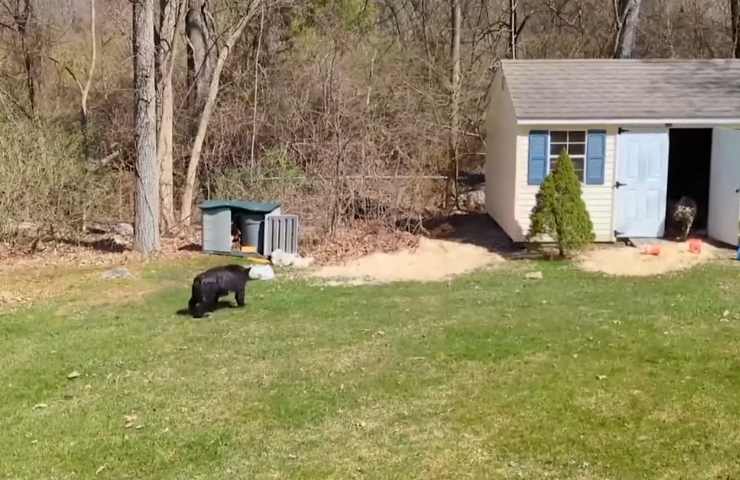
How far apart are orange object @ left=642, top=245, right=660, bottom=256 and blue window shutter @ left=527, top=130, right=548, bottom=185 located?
2.10m

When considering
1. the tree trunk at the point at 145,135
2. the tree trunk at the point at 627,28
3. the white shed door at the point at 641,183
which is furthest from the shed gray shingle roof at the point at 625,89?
the tree trunk at the point at 145,135

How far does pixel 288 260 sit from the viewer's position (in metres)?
13.1

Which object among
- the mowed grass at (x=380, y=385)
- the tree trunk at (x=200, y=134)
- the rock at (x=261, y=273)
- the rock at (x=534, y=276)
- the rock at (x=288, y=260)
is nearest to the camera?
the mowed grass at (x=380, y=385)

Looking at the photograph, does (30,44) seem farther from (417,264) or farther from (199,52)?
(417,264)

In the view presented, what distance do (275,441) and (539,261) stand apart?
790 cm

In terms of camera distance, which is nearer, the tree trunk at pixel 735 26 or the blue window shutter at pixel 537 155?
the blue window shutter at pixel 537 155

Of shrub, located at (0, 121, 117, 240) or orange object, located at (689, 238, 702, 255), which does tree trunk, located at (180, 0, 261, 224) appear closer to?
shrub, located at (0, 121, 117, 240)

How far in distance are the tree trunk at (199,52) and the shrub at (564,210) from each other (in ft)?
29.8

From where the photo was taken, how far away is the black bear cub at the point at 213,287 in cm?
945

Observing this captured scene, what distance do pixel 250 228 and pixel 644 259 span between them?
654cm

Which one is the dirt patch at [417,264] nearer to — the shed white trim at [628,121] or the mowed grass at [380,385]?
the mowed grass at [380,385]

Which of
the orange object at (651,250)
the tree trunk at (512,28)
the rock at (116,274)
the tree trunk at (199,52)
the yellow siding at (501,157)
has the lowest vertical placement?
the rock at (116,274)

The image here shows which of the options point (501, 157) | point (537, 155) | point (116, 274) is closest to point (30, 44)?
point (116, 274)

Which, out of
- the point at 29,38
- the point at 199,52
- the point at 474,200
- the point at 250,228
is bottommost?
the point at 250,228
